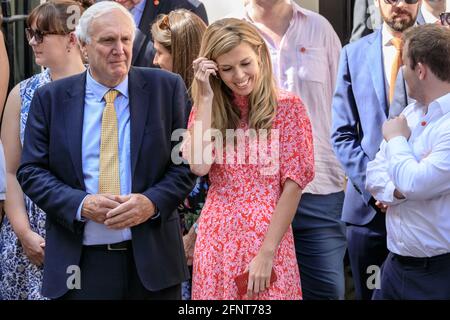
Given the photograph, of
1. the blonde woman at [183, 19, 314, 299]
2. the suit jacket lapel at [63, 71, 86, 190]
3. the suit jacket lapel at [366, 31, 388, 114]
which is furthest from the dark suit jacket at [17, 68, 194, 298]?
the suit jacket lapel at [366, 31, 388, 114]

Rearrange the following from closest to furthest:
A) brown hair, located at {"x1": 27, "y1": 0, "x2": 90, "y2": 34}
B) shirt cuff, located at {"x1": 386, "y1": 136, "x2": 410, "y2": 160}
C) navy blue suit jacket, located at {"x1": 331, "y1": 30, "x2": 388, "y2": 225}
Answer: shirt cuff, located at {"x1": 386, "y1": 136, "x2": 410, "y2": 160}, navy blue suit jacket, located at {"x1": 331, "y1": 30, "x2": 388, "y2": 225}, brown hair, located at {"x1": 27, "y1": 0, "x2": 90, "y2": 34}

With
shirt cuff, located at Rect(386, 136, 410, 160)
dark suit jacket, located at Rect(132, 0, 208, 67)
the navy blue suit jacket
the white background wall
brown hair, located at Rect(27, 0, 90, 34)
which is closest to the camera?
shirt cuff, located at Rect(386, 136, 410, 160)

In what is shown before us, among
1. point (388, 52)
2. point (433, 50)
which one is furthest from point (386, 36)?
point (433, 50)

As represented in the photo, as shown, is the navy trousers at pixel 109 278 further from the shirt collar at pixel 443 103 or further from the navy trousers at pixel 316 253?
the shirt collar at pixel 443 103

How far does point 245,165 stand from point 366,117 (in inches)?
34.8

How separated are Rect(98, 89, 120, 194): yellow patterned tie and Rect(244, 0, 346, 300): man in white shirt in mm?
1102

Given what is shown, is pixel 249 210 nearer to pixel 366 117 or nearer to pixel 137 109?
pixel 137 109

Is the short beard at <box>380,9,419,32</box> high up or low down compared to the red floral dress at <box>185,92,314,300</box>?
up

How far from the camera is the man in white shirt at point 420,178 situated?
13.9ft

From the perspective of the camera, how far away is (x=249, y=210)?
4496mm

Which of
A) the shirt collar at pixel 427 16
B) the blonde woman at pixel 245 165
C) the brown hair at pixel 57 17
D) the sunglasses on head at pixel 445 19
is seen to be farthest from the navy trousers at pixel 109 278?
the shirt collar at pixel 427 16

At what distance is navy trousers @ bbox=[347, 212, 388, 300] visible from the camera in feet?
16.8

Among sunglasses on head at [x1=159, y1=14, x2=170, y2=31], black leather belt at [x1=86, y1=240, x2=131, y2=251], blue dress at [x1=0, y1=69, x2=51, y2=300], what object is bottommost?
blue dress at [x1=0, y1=69, x2=51, y2=300]

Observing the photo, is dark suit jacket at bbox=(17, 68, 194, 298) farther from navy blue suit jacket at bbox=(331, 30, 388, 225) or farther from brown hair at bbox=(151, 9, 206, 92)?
navy blue suit jacket at bbox=(331, 30, 388, 225)
